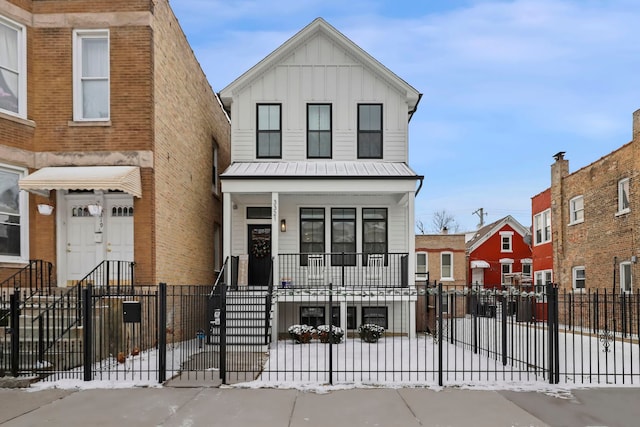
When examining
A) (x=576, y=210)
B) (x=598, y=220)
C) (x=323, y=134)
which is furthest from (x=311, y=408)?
(x=576, y=210)

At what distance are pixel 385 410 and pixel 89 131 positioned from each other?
982cm

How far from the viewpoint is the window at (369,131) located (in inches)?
680

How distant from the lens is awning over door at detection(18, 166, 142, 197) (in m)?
11.5

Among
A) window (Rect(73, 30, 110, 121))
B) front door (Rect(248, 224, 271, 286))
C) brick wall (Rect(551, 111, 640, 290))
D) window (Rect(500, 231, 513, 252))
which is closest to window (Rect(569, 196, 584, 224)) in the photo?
brick wall (Rect(551, 111, 640, 290))

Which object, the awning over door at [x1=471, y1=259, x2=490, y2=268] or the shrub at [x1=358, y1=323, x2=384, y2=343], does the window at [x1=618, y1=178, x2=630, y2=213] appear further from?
the awning over door at [x1=471, y1=259, x2=490, y2=268]

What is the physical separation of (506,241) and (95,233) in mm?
34145

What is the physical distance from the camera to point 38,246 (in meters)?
12.4

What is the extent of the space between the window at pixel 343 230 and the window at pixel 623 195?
382 inches

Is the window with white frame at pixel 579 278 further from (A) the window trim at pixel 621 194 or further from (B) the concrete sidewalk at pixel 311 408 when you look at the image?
(B) the concrete sidewalk at pixel 311 408

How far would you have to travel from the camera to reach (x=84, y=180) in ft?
38.0

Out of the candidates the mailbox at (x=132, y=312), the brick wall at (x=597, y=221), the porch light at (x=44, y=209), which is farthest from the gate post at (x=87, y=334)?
the brick wall at (x=597, y=221)

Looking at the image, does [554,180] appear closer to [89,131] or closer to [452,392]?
[452,392]

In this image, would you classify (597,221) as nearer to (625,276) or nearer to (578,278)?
(625,276)

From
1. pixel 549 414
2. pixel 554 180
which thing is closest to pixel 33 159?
pixel 549 414
